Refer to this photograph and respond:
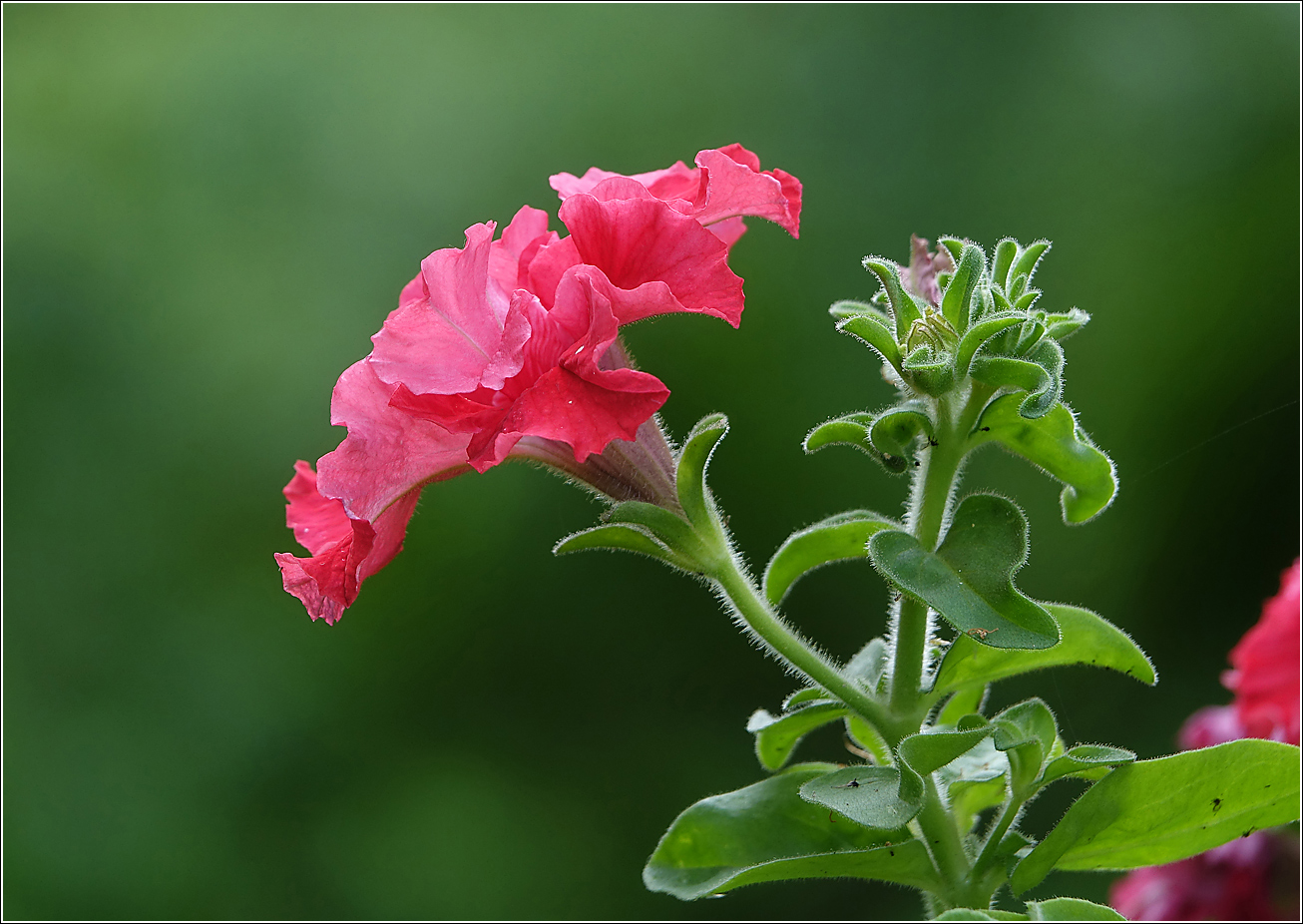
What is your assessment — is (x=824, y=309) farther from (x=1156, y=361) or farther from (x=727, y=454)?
(x=1156, y=361)

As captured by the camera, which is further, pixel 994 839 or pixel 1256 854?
pixel 1256 854

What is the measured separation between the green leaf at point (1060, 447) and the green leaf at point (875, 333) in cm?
4

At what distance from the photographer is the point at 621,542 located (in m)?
0.42

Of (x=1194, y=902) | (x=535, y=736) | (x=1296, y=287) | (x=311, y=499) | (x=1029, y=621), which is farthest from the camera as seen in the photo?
(x=535, y=736)

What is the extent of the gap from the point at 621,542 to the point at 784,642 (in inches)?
2.9

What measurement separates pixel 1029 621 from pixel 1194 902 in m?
0.42

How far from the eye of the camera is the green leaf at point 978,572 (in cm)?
36

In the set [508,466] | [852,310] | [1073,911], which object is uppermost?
[508,466]

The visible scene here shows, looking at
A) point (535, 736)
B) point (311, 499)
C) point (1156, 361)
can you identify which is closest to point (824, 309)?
point (1156, 361)

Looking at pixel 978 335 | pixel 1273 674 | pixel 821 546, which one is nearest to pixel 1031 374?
pixel 978 335

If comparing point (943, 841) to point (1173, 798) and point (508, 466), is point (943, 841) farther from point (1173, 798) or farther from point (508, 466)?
point (508, 466)

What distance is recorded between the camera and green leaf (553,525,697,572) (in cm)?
40

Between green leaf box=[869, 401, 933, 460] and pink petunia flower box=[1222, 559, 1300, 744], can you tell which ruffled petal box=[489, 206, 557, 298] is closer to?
green leaf box=[869, 401, 933, 460]

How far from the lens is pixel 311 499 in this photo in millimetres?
474
